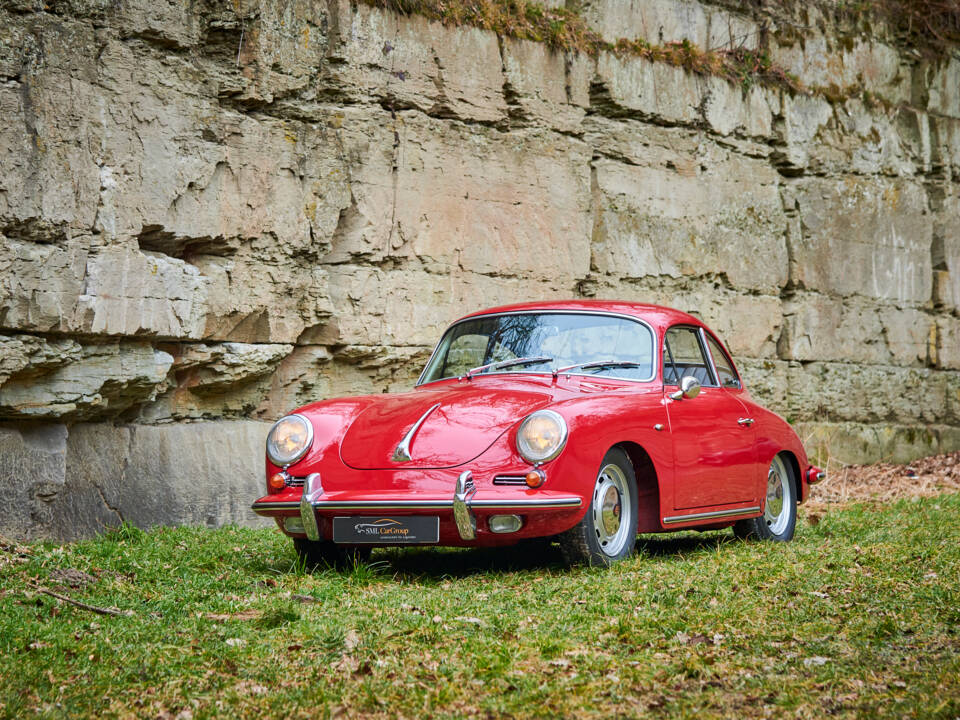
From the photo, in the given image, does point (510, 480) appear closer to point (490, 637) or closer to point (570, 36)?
point (490, 637)

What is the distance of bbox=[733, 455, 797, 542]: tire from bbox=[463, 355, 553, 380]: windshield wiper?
1.86 metres

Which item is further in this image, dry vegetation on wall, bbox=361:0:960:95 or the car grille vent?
dry vegetation on wall, bbox=361:0:960:95

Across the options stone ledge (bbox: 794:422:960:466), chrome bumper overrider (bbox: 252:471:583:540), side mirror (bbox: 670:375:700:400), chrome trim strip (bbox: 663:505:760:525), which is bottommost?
stone ledge (bbox: 794:422:960:466)

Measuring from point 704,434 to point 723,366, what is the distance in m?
1.24

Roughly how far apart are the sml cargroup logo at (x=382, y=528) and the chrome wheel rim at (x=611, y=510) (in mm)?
1027

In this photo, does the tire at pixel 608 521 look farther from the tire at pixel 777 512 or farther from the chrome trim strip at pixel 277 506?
the tire at pixel 777 512

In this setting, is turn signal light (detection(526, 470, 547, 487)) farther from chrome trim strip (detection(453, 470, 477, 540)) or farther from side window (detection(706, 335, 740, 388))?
side window (detection(706, 335, 740, 388))

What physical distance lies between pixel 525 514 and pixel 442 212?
5.13m

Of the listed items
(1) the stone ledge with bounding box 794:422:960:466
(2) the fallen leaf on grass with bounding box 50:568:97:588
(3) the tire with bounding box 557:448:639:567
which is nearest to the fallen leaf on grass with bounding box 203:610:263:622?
(2) the fallen leaf on grass with bounding box 50:568:97:588

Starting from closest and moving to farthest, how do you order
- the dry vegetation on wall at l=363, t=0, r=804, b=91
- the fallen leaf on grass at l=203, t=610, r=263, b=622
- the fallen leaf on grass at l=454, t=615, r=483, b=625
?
1. the fallen leaf on grass at l=454, t=615, r=483, b=625
2. the fallen leaf on grass at l=203, t=610, r=263, b=622
3. the dry vegetation on wall at l=363, t=0, r=804, b=91

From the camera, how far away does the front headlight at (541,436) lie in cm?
556

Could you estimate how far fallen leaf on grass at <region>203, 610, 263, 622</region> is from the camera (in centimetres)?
480

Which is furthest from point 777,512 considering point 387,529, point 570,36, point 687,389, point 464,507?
point 570,36

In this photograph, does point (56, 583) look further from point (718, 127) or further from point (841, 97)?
point (841, 97)
